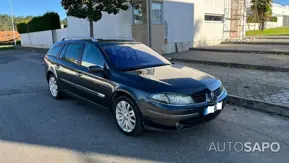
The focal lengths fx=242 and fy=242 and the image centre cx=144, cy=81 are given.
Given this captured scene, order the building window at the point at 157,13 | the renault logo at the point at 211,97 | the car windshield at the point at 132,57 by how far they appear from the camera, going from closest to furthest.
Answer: the renault logo at the point at 211,97, the car windshield at the point at 132,57, the building window at the point at 157,13

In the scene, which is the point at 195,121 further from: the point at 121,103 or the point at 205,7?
the point at 205,7

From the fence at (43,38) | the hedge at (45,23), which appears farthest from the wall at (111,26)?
the hedge at (45,23)

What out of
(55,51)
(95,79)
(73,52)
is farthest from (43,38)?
(95,79)

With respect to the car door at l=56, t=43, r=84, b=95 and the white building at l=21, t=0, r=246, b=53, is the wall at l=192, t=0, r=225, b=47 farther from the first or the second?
the car door at l=56, t=43, r=84, b=95

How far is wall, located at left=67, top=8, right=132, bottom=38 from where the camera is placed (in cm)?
1460

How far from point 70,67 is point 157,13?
9.41 m

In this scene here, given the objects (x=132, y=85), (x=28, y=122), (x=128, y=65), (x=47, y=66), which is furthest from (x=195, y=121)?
(x=47, y=66)

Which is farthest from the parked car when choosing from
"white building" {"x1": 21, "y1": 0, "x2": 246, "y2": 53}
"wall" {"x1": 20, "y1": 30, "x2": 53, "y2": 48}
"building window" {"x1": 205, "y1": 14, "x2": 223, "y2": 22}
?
"wall" {"x1": 20, "y1": 30, "x2": 53, "y2": 48}

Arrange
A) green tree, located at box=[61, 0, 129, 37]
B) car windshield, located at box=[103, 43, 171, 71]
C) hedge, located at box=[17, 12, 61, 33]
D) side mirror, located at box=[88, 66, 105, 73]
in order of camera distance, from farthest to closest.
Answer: hedge, located at box=[17, 12, 61, 33] → green tree, located at box=[61, 0, 129, 37] → car windshield, located at box=[103, 43, 171, 71] → side mirror, located at box=[88, 66, 105, 73]

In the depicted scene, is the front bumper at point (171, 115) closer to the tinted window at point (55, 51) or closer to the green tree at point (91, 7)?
the tinted window at point (55, 51)

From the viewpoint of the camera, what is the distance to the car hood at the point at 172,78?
364cm

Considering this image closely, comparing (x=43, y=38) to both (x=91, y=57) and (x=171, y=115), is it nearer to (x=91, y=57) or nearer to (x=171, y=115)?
(x=91, y=57)

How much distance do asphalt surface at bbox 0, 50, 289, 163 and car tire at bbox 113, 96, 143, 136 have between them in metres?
0.13

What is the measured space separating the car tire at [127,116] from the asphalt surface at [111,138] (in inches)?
5.1
